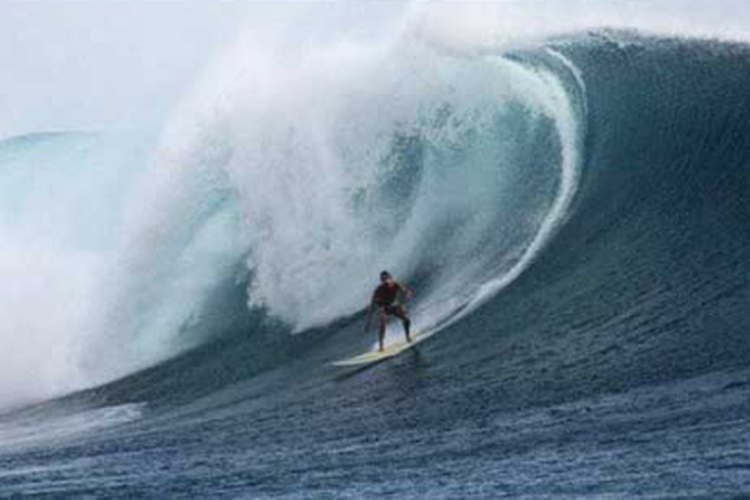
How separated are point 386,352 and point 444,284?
306 centimetres

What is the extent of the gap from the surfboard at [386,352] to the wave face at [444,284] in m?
0.33

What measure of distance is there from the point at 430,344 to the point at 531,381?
3.24 meters

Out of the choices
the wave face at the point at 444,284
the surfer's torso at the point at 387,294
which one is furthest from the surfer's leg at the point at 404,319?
the wave face at the point at 444,284

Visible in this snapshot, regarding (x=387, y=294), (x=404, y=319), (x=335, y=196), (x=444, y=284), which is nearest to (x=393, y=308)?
(x=387, y=294)

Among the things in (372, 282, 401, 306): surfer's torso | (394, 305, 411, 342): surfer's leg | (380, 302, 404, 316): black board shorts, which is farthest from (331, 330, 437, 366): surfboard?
(372, 282, 401, 306): surfer's torso

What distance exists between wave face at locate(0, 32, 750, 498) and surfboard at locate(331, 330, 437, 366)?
0.33 metres

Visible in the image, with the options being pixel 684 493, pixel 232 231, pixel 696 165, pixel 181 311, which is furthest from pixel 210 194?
pixel 684 493

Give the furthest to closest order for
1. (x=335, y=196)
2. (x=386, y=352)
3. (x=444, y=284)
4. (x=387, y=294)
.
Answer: (x=335, y=196), (x=444, y=284), (x=387, y=294), (x=386, y=352)

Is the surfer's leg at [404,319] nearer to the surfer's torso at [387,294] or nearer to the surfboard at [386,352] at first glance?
the surfboard at [386,352]

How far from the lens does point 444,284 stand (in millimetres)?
18453

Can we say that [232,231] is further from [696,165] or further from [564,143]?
[696,165]

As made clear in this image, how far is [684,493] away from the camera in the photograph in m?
7.70

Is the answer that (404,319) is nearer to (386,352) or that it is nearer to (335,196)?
(386,352)

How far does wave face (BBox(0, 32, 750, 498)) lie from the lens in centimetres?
992
